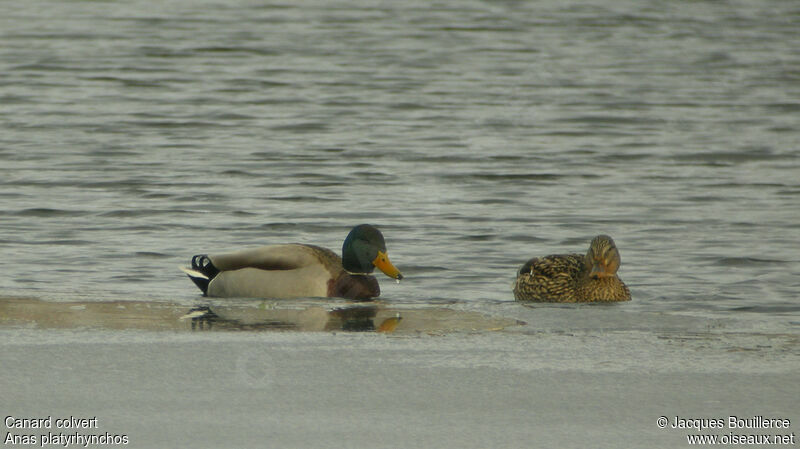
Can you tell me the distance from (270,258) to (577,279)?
6.66 feet

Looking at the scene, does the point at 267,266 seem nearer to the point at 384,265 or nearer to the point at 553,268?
the point at 384,265

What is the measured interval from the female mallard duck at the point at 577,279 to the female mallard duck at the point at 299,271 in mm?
883

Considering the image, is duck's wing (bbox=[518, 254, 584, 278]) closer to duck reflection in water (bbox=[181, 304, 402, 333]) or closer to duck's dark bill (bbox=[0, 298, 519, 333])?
duck's dark bill (bbox=[0, 298, 519, 333])

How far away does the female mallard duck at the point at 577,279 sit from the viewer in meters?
10.1

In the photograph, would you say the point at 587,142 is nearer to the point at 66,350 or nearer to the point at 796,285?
the point at 796,285

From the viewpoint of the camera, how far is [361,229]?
34.0 ft

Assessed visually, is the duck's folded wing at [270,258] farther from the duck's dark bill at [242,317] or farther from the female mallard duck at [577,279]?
the female mallard duck at [577,279]

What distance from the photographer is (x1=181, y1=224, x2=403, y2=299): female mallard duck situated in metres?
10.0

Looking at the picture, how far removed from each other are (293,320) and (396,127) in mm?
12383

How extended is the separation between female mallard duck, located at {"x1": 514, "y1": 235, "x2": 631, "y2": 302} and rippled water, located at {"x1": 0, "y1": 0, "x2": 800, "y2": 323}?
0.83ft

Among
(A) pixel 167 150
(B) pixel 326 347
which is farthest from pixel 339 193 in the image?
(B) pixel 326 347

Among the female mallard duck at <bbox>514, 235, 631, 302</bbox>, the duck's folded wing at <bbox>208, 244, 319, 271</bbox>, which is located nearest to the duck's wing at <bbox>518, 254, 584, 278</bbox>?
the female mallard duck at <bbox>514, 235, 631, 302</bbox>

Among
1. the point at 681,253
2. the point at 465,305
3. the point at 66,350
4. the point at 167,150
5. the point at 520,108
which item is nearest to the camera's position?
the point at 66,350

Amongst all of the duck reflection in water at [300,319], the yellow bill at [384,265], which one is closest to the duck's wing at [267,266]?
the yellow bill at [384,265]
